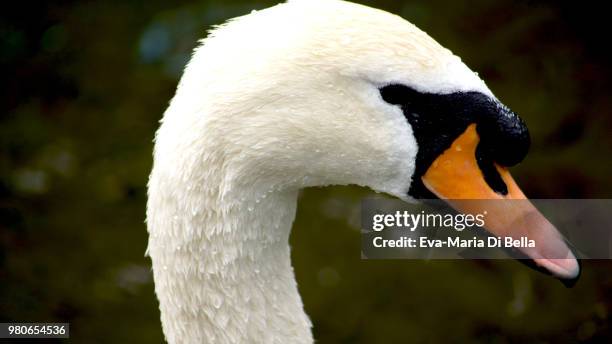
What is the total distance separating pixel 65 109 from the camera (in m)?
2.96

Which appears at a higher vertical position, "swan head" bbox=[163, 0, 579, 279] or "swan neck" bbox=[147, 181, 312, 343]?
"swan head" bbox=[163, 0, 579, 279]

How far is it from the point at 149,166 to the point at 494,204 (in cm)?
171

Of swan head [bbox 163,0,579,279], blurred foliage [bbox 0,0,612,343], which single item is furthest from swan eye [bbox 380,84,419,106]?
blurred foliage [bbox 0,0,612,343]

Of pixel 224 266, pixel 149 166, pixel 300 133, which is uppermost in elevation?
pixel 149 166

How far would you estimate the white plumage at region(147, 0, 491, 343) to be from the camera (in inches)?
43.8

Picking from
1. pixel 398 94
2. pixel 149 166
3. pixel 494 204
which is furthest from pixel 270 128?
pixel 149 166

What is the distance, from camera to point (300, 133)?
45.4 inches

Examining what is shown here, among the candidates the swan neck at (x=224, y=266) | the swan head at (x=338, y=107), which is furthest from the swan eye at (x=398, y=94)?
the swan neck at (x=224, y=266)

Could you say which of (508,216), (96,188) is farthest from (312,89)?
(96,188)

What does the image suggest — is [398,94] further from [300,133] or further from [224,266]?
[224,266]

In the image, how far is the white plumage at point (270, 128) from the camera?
111cm

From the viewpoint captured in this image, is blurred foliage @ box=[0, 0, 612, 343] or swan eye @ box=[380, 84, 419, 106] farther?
blurred foliage @ box=[0, 0, 612, 343]

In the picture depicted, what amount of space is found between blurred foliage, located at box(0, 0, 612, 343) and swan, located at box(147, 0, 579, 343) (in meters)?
1.24

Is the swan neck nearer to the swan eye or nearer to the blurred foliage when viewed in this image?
the swan eye
